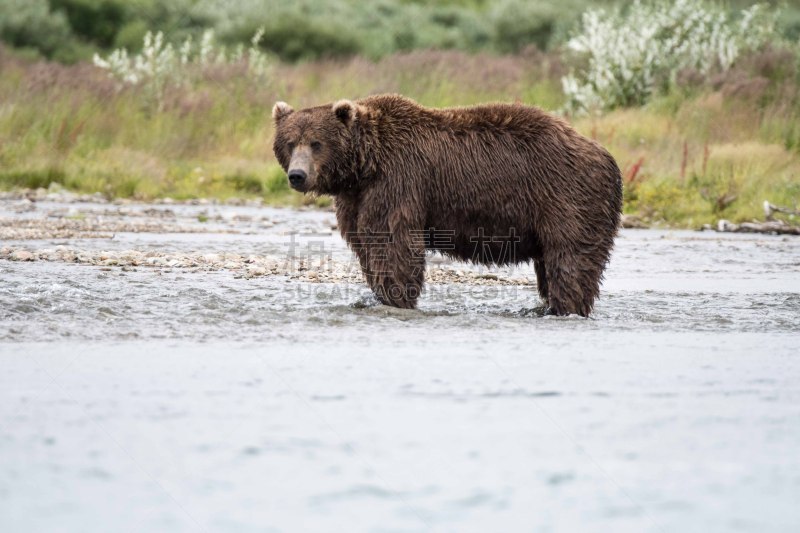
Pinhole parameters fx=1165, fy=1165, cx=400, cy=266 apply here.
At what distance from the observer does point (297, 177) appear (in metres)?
7.30

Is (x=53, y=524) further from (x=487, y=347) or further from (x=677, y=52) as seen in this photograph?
(x=677, y=52)

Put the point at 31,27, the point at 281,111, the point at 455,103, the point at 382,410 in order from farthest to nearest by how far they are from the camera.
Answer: the point at 31,27 < the point at 455,103 < the point at 281,111 < the point at 382,410

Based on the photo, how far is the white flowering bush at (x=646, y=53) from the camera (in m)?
18.5

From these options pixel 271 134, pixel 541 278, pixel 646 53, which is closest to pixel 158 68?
pixel 271 134

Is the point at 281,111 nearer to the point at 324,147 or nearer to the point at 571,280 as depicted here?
the point at 324,147

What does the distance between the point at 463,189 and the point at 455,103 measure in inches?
461

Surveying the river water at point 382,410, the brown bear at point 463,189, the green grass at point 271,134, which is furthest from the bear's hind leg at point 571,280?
the green grass at point 271,134

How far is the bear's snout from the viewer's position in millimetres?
7281

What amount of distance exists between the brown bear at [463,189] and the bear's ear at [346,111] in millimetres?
11

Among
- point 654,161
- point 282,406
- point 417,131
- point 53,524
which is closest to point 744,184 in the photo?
point 654,161

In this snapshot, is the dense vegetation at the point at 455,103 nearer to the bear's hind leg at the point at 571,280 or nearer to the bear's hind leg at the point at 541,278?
the bear's hind leg at the point at 541,278

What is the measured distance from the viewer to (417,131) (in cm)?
752

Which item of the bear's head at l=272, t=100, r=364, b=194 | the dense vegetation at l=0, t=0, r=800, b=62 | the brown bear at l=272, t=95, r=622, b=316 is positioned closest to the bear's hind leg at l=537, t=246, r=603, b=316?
the brown bear at l=272, t=95, r=622, b=316

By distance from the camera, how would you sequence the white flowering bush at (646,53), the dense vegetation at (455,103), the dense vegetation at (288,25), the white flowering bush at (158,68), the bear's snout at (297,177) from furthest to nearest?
the dense vegetation at (288,25)
the white flowering bush at (158,68)
the white flowering bush at (646,53)
the dense vegetation at (455,103)
the bear's snout at (297,177)
